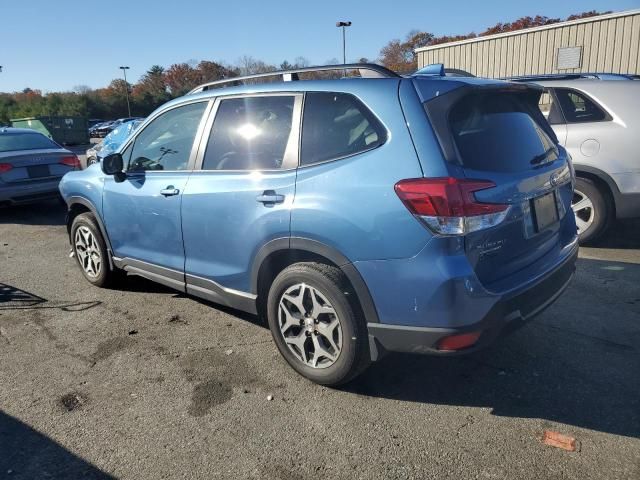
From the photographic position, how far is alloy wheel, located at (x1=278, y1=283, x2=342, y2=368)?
313 cm

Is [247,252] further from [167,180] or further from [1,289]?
[1,289]

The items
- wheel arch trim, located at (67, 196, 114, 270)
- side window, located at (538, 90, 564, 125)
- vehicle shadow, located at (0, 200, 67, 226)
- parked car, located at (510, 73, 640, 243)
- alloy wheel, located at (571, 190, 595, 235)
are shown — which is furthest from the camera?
vehicle shadow, located at (0, 200, 67, 226)

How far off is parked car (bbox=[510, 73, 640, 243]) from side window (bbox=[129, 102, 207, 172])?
3.61 m

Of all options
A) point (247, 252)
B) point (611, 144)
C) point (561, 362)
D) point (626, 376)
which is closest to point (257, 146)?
point (247, 252)

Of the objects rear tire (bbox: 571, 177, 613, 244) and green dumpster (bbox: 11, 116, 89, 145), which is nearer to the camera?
rear tire (bbox: 571, 177, 613, 244)

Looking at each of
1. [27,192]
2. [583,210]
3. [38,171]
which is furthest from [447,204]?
[38,171]

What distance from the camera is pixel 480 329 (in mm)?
2697

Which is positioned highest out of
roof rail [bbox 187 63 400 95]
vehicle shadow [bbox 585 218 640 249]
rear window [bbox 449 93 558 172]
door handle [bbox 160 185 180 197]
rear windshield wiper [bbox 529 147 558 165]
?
roof rail [bbox 187 63 400 95]

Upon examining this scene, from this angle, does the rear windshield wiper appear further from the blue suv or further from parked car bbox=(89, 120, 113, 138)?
parked car bbox=(89, 120, 113, 138)

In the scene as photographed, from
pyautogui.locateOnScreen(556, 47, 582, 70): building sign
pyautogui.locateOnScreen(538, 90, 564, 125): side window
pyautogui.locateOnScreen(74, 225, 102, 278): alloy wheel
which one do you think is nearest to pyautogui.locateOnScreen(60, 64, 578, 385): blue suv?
pyautogui.locateOnScreen(74, 225, 102, 278): alloy wheel

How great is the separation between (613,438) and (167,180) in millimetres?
3353

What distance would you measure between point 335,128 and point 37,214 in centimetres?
838

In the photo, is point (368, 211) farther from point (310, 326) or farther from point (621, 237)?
point (621, 237)

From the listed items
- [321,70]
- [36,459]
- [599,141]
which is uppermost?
[321,70]
